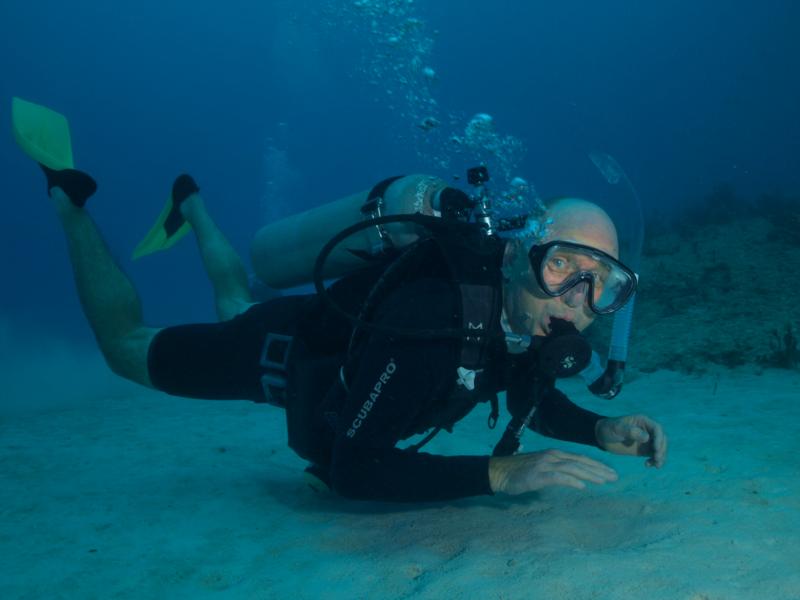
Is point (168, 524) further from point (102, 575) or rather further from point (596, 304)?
point (596, 304)

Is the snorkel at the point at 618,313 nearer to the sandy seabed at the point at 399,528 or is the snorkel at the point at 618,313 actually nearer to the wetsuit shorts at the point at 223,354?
the sandy seabed at the point at 399,528

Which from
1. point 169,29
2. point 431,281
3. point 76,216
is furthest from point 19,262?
point 431,281

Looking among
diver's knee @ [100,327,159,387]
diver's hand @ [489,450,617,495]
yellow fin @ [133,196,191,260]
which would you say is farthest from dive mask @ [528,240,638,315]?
yellow fin @ [133,196,191,260]

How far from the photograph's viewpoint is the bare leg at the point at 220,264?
470cm

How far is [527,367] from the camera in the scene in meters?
2.74

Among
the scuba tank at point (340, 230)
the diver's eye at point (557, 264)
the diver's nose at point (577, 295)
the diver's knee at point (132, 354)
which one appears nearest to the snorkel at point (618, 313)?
the diver's nose at point (577, 295)

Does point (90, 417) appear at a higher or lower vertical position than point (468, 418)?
lower

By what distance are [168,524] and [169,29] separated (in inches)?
3831

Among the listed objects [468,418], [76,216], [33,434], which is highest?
[76,216]

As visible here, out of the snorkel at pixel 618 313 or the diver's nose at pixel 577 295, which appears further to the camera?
the snorkel at pixel 618 313

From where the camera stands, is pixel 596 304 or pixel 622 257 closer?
pixel 596 304

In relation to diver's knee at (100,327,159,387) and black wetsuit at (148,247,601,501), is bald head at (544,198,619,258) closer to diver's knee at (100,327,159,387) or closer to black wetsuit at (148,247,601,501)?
black wetsuit at (148,247,601,501)

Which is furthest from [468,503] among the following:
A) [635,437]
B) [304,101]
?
[304,101]

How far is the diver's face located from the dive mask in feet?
0.07
